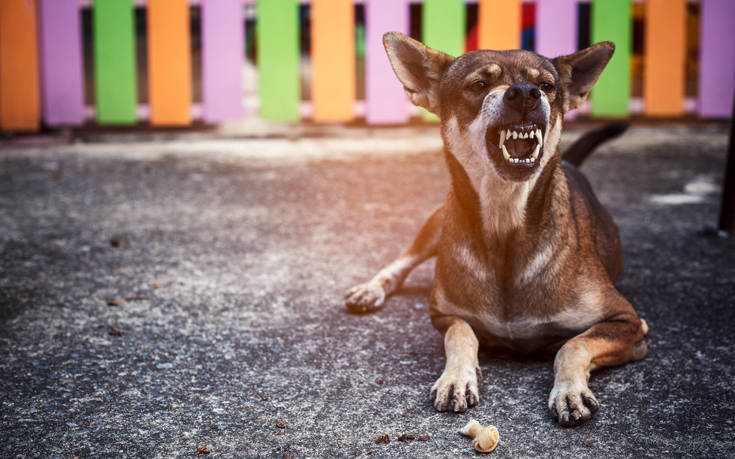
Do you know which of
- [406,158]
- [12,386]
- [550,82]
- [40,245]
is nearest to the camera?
[12,386]

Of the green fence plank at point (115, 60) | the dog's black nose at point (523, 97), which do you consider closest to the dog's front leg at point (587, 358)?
the dog's black nose at point (523, 97)

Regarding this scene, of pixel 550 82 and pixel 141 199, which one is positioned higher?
pixel 550 82

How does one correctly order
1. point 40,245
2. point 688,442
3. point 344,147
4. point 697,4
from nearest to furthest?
point 688,442, point 40,245, point 344,147, point 697,4

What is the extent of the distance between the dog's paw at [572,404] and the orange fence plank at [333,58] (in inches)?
237

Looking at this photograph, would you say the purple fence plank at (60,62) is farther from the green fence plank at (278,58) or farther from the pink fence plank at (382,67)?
the pink fence plank at (382,67)

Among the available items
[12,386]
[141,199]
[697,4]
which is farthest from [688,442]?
[697,4]

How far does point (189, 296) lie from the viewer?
12.7ft

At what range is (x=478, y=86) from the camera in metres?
3.07

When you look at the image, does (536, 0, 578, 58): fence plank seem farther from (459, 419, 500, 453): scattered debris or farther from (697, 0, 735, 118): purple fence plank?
(459, 419, 500, 453): scattered debris

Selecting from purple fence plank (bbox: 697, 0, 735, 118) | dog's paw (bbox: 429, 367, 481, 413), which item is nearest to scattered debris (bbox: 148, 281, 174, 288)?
dog's paw (bbox: 429, 367, 481, 413)

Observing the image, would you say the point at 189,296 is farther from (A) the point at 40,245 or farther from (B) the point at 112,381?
(A) the point at 40,245

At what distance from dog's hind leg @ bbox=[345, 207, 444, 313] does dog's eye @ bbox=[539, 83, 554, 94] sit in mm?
1056

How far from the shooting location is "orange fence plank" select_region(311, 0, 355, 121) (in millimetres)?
8133

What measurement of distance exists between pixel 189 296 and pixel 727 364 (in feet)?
7.77
